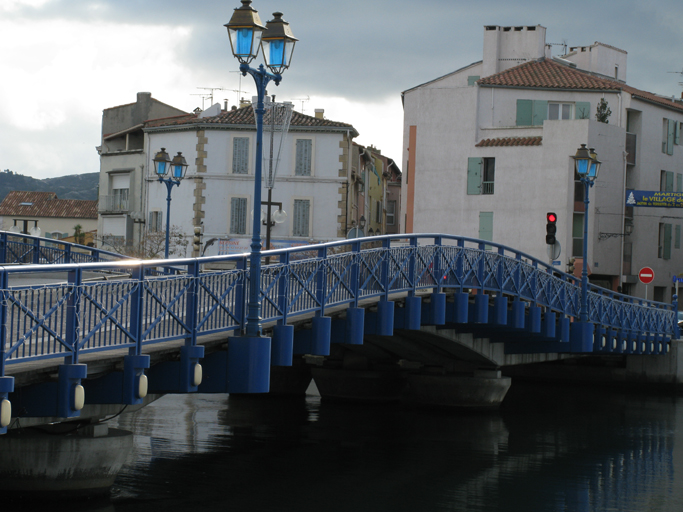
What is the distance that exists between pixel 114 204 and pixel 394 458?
38478 millimetres

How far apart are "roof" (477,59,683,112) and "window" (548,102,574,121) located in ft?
2.74

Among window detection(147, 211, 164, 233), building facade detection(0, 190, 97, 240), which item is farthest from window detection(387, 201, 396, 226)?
window detection(147, 211, 164, 233)

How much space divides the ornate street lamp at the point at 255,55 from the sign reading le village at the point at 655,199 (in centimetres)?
3336

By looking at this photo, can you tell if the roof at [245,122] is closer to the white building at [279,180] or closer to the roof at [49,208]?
the white building at [279,180]

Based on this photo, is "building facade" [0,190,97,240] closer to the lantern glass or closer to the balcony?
the balcony

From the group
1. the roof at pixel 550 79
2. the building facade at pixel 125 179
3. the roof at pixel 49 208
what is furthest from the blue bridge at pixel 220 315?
the roof at pixel 49 208

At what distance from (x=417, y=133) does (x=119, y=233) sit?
18.0 meters

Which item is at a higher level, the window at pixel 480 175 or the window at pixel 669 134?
the window at pixel 669 134

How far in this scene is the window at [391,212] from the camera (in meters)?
78.6

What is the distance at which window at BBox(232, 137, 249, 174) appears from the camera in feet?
166

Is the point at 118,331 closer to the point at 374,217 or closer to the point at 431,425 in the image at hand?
the point at 431,425

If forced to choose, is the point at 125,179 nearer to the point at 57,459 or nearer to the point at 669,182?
the point at 669,182

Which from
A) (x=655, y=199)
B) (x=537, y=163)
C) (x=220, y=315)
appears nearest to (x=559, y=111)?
(x=537, y=163)

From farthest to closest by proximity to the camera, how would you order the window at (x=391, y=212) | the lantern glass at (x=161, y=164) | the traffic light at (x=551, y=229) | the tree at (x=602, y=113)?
the window at (x=391, y=212)
the tree at (x=602, y=113)
the lantern glass at (x=161, y=164)
the traffic light at (x=551, y=229)
